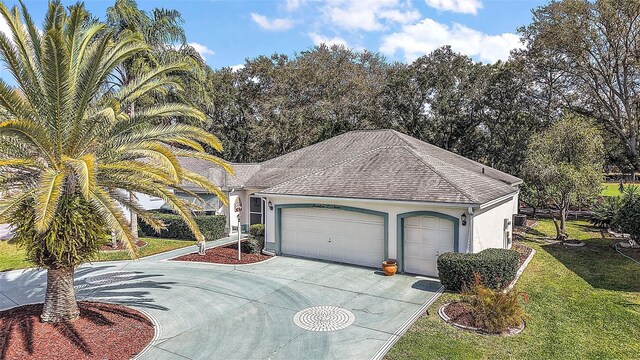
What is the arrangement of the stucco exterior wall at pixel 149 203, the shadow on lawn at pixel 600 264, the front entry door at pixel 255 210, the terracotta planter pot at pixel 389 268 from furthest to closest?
the stucco exterior wall at pixel 149 203 → the front entry door at pixel 255 210 → the terracotta planter pot at pixel 389 268 → the shadow on lawn at pixel 600 264

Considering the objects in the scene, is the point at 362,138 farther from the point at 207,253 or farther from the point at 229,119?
the point at 229,119

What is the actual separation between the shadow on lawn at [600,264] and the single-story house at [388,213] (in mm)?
2782

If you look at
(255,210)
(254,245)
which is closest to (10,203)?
(254,245)

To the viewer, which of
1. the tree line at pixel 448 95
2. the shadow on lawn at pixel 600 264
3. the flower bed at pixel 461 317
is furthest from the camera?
the tree line at pixel 448 95

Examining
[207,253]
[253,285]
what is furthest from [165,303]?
[207,253]

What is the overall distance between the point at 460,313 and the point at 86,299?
1163 centimetres

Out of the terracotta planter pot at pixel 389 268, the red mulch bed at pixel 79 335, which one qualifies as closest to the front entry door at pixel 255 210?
the terracotta planter pot at pixel 389 268

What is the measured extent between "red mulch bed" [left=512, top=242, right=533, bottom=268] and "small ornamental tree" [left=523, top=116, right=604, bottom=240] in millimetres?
3035

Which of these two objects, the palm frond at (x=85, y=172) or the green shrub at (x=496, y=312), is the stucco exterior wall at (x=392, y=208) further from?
the palm frond at (x=85, y=172)

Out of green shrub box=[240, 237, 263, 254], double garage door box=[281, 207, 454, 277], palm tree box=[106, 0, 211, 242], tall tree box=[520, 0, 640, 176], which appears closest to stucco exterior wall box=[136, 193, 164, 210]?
palm tree box=[106, 0, 211, 242]

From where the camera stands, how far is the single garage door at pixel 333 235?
1590cm

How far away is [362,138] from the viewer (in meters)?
27.0

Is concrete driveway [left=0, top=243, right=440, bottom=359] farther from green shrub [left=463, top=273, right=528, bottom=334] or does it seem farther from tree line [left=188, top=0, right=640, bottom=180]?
tree line [left=188, top=0, right=640, bottom=180]

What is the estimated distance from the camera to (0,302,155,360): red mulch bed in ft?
28.4
